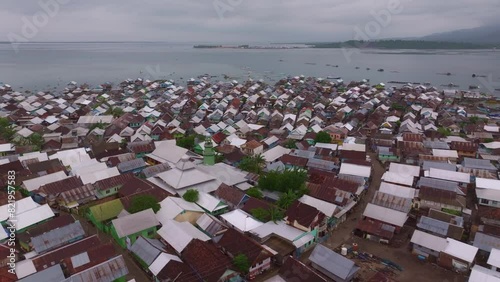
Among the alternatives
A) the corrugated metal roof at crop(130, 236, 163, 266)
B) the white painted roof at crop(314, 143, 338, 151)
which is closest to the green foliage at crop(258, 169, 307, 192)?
the white painted roof at crop(314, 143, 338, 151)

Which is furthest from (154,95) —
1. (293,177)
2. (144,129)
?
(293,177)

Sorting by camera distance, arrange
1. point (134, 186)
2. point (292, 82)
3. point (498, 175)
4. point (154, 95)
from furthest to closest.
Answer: point (292, 82) < point (154, 95) < point (498, 175) < point (134, 186)

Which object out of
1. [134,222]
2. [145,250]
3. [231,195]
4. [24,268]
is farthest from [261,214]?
[24,268]

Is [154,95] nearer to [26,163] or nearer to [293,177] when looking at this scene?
[26,163]

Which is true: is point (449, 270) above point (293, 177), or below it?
below

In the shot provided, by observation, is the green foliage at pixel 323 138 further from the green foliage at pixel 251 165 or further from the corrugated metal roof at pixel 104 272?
the corrugated metal roof at pixel 104 272

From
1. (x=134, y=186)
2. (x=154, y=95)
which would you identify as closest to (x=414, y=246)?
(x=134, y=186)

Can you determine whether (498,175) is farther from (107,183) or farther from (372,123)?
(107,183)

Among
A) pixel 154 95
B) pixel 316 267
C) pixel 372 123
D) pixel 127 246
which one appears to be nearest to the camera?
pixel 316 267

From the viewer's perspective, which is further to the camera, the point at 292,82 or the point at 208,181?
the point at 292,82
